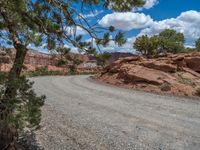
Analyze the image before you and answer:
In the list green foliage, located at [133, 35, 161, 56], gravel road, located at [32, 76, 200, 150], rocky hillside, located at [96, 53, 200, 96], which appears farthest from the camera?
green foliage, located at [133, 35, 161, 56]

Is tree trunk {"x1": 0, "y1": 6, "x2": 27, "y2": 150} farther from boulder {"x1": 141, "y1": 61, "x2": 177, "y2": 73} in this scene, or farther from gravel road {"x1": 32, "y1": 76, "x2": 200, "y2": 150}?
boulder {"x1": 141, "y1": 61, "x2": 177, "y2": 73}

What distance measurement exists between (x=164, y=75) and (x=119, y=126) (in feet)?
45.7

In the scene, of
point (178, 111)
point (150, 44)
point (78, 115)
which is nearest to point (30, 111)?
point (78, 115)

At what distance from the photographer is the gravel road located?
308 inches

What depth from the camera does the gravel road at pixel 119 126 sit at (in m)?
7.82

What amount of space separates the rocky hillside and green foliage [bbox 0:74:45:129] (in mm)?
13970

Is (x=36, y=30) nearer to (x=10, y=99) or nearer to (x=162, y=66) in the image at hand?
(x=10, y=99)

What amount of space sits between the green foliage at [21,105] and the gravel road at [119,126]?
2102mm

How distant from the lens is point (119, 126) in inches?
383

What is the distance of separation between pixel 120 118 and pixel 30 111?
5.67 metres

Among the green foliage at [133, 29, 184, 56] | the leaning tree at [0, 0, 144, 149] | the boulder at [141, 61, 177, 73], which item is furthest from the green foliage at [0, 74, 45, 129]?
the green foliage at [133, 29, 184, 56]

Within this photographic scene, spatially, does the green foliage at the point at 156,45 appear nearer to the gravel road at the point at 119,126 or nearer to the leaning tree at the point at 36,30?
the gravel road at the point at 119,126

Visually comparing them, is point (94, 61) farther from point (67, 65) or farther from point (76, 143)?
point (76, 143)

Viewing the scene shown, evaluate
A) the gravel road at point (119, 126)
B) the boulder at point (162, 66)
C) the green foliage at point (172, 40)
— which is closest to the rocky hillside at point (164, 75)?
the boulder at point (162, 66)
